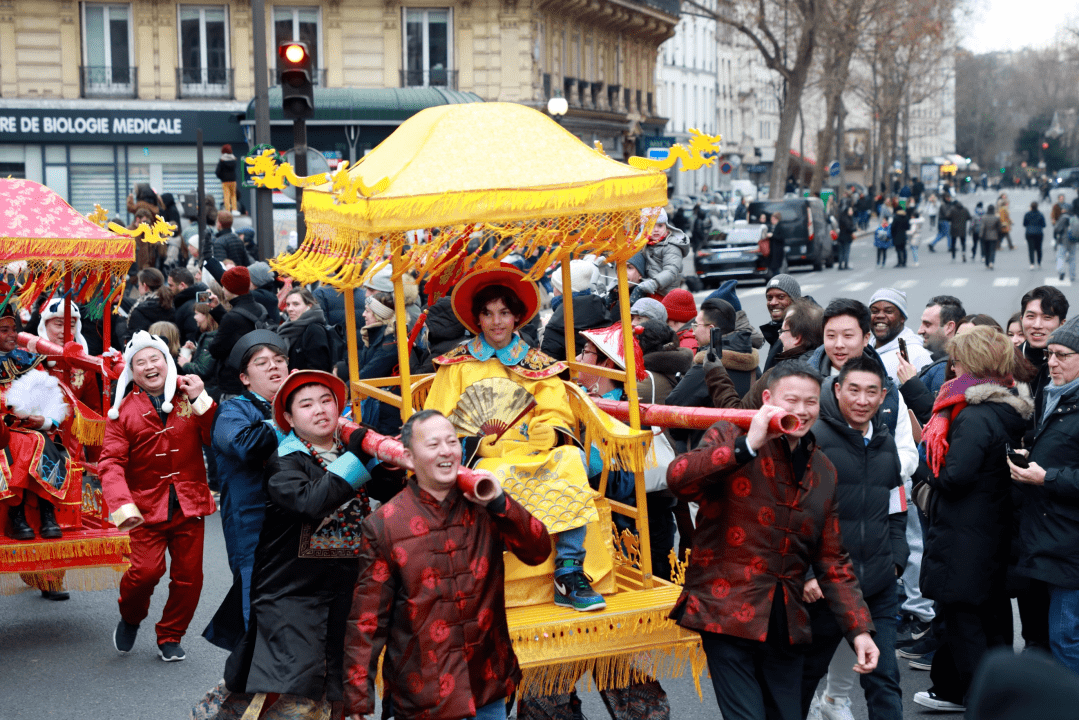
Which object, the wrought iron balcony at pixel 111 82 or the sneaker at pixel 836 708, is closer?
the sneaker at pixel 836 708

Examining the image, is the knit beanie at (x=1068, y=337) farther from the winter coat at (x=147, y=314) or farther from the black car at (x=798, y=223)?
the black car at (x=798, y=223)

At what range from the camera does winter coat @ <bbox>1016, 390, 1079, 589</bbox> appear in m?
5.09

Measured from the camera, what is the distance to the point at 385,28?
34.0 metres

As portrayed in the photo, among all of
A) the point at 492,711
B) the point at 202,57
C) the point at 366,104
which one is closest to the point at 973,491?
the point at 492,711

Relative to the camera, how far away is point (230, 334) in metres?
9.84

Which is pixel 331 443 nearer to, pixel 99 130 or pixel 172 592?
pixel 172 592

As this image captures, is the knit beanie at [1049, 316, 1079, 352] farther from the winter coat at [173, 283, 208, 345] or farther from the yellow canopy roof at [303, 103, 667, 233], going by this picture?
the winter coat at [173, 283, 208, 345]

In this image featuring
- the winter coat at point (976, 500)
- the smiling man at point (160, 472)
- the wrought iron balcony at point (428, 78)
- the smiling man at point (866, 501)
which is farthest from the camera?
the wrought iron balcony at point (428, 78)

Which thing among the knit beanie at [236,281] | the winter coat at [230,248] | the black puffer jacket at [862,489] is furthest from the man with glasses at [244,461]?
the winter coat at [230,248]

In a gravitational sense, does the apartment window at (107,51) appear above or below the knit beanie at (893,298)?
above

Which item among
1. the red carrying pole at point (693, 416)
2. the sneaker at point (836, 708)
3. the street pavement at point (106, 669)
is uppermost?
the red carrying pole at point (693, 416)

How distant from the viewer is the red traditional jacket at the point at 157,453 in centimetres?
615

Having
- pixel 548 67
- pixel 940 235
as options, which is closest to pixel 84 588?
pixel 548 67

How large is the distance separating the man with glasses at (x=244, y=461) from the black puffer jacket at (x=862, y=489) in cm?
213
